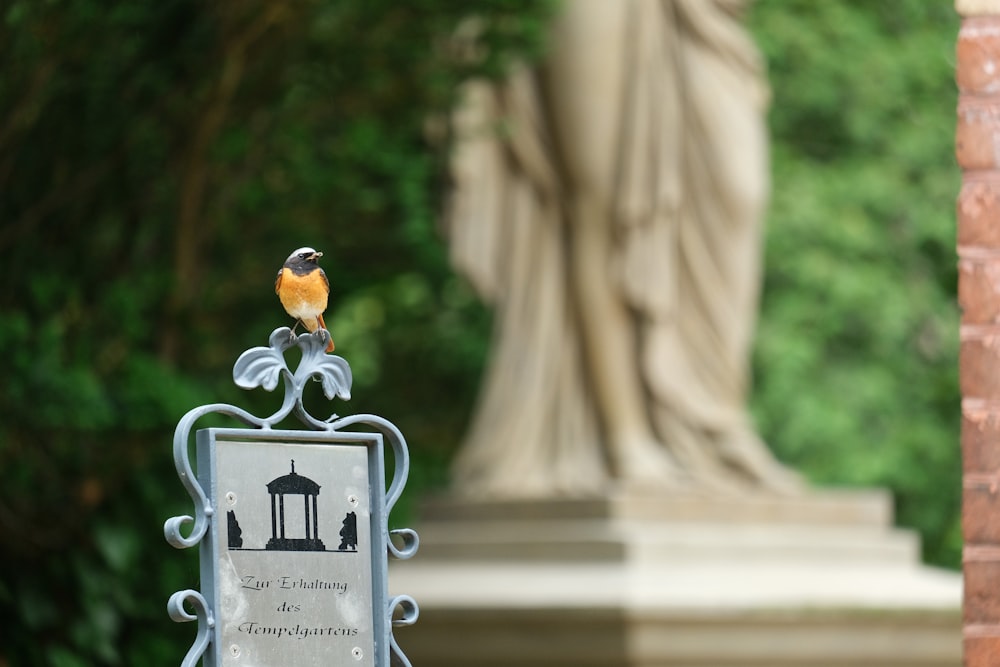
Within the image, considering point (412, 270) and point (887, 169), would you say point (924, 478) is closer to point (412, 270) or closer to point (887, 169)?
point (887, 169)

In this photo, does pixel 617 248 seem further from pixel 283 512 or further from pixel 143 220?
pixel 283 512

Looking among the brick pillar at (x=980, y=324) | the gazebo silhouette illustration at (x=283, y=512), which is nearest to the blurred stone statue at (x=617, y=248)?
the brick pillar at (x=980, y=324)

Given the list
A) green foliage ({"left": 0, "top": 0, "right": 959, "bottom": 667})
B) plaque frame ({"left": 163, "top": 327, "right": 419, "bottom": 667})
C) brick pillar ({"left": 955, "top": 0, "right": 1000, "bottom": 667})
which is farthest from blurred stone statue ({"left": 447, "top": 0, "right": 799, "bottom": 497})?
plaque frame ({"left": 163, "top": 327, "right": 419, "bottom": 667})

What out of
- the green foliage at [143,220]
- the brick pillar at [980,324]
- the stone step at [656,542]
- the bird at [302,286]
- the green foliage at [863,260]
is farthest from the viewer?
the green foliage at [863,260]

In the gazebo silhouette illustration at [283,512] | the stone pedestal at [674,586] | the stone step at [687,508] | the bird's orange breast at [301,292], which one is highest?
the bird's orange breast at [301,292]

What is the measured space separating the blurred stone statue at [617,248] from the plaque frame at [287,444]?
479 cm

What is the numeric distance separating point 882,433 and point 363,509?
11504mm

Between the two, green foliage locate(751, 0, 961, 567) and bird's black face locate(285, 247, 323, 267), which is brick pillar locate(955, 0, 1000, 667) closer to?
bird's black face locate(285, 247, 323, 267)

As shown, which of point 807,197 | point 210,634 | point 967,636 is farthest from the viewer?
point 807,197

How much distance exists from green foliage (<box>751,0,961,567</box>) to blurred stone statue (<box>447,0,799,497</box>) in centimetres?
485

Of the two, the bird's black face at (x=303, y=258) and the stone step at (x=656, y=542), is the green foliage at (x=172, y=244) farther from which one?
the bird's black face at (x=303, y=258)

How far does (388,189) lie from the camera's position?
10.1 meters

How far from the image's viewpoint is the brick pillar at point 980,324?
4.67 metres

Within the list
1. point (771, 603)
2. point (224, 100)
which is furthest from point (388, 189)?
point (771, 603)
